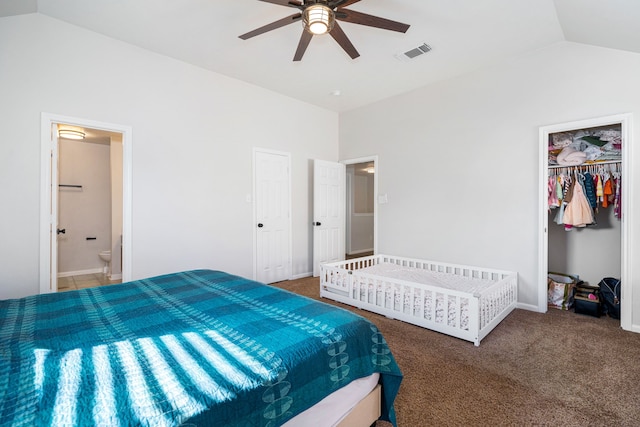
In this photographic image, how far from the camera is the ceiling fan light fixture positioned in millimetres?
2023

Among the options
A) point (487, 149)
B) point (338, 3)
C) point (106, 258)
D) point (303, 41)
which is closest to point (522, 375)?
point (487, 149)

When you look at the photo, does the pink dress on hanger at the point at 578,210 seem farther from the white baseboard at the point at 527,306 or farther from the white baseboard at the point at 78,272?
the white baseboard at the point at 78,272

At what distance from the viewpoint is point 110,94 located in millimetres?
3035

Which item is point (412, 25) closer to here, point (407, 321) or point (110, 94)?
point (407, 321)

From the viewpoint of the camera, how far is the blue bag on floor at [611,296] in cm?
297

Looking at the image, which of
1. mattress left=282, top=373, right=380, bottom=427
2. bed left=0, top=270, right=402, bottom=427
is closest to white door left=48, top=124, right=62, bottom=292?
bed left=0, top=270, right=402, bottom=427

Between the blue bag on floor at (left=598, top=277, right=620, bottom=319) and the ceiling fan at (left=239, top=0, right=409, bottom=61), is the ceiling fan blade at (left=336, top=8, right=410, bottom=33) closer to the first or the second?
the ceiling fan at (left=239, top=0, right=409, bottom=61)

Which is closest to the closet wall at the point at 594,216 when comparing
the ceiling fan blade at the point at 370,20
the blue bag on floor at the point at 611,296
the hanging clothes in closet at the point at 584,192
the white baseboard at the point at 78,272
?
the hanging clothes in closet at the point at 584,192

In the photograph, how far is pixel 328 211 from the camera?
4.95m

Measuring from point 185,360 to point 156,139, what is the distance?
3017 mm

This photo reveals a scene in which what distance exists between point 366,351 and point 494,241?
2867mm

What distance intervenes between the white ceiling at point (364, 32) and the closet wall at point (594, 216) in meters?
0.99

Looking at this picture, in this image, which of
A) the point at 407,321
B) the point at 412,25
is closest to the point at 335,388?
the point at 407,321

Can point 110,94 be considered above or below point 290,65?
below
